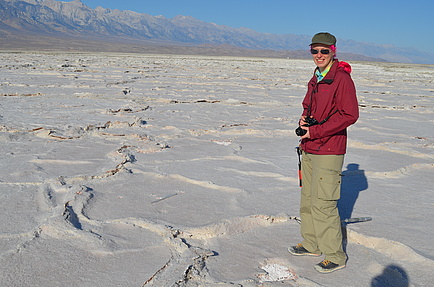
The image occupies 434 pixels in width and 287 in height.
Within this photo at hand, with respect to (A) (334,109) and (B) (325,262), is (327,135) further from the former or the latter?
(B) (325,262)

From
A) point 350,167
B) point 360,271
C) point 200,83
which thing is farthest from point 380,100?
point 360,271

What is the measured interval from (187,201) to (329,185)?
1.18 metres

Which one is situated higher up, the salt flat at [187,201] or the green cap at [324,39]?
the green cap at [324,39]

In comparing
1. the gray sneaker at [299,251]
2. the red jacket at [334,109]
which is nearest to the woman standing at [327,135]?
the red jacket at [334,109]

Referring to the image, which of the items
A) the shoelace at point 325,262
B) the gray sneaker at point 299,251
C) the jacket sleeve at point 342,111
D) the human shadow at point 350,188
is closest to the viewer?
the jacket sleeve at point 342,111

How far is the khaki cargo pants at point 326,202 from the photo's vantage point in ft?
6.41

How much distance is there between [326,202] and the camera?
1.98m

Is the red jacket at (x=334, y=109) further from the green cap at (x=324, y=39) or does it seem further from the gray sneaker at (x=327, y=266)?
the gray sneaker at (x=327, y=266)

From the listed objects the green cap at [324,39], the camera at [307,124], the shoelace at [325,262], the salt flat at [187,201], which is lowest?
the salt flat at [187,201]

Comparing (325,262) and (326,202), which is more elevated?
(326,202)

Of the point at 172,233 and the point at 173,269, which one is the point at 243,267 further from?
the point at 172,233

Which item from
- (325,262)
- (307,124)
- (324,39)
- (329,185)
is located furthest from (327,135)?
(325,262)

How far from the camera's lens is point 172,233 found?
2.30m

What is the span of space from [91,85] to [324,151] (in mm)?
8292
